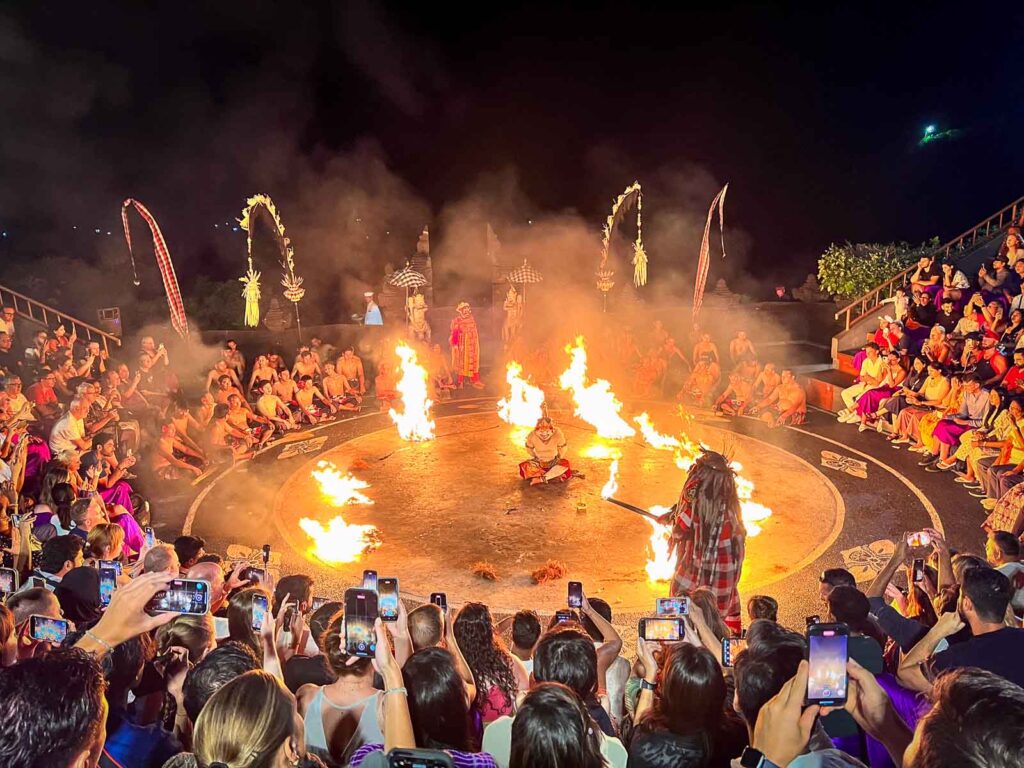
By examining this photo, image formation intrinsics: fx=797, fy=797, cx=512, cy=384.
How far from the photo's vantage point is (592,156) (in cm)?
3762

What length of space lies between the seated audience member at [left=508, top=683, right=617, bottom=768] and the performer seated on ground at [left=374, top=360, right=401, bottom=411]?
1490 cm

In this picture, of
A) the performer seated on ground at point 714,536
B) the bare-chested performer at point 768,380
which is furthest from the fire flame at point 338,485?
the bare-chested performer at point 768,380

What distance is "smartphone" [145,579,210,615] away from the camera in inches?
152

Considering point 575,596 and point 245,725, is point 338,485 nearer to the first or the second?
point 575,596

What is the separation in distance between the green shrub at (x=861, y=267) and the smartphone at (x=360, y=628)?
22.0 metres

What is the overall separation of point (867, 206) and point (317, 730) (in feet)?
127

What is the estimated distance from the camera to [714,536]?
7.55m

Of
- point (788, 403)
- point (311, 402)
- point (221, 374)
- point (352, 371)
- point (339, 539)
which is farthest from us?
point (352, 371)

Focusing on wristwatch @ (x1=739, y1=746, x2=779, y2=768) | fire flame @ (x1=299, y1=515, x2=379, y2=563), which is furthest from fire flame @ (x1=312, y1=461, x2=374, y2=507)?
wristwatch @ (x1=739, y1=746, x2=779, y2=768)

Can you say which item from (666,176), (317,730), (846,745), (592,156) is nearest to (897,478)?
(846,745)

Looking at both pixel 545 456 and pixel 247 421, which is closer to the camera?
pixel 545 456

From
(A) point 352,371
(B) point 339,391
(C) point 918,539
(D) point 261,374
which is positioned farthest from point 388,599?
(A) point 352,371

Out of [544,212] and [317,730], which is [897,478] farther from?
[544,212]

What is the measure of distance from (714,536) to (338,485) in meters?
7.20
